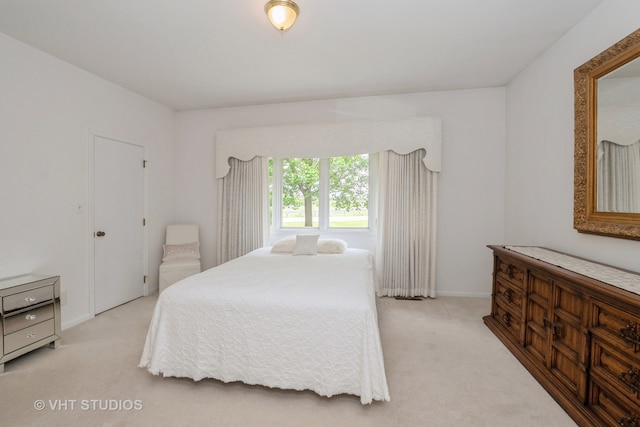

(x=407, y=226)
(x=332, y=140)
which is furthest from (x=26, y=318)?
(x=407, y=226)

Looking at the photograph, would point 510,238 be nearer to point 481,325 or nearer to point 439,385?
point 481,325

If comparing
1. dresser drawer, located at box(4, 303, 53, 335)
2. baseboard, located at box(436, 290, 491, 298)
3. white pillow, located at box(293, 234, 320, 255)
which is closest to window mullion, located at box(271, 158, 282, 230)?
white pillow, located at box(293, 234, 320, 255)

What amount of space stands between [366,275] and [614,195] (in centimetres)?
185

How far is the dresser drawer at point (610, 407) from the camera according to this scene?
1428 mm

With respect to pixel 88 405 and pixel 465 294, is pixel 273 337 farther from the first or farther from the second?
pixel 465 294

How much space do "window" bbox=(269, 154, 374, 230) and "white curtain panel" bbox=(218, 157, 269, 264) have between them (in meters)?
0.24

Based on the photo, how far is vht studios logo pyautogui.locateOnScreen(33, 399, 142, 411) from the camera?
1.81 metres

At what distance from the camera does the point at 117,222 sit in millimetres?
3588

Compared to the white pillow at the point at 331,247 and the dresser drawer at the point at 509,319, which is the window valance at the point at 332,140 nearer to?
the white pillow at the point at 331,247

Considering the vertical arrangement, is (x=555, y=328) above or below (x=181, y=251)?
below

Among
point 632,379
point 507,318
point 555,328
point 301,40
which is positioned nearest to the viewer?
point 632,379

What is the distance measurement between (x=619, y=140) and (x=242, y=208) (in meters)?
3.99

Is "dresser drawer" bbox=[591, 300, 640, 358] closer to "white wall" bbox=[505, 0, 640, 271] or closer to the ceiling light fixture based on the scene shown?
"white wall" bbox=[505, 0, 640, 271]

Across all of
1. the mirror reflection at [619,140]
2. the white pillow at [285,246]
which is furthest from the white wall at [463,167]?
the mirror reflection at [619,140]
